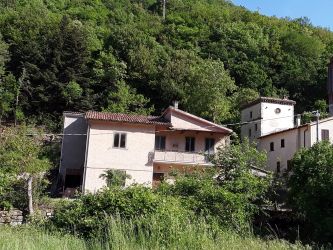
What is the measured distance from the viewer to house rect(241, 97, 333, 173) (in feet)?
109

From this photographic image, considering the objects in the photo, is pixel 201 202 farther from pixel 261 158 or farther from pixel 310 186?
pixel 261 158

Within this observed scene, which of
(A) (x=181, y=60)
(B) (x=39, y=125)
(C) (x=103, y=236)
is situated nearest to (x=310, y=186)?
(C) (x=103, y=236)

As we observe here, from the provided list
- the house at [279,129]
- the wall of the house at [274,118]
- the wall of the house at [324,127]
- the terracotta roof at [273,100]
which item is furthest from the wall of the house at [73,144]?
the wall of the house at [324,127]

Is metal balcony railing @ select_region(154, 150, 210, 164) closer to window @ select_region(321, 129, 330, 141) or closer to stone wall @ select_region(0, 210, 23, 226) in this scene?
window @ select_region(321, 129, 330, 141)

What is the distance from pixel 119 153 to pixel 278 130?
1664 cm

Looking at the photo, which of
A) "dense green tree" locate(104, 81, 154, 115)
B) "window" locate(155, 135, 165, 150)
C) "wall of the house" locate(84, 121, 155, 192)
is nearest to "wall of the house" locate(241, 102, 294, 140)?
"dense green tree" locate(104, 81, 154, 115)

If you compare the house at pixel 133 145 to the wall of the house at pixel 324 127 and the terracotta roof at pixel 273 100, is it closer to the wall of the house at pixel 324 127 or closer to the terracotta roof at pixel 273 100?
the wall of the house at pixel 324 127

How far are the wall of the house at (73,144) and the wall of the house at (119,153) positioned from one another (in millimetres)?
3687

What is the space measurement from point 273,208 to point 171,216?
7454 mm

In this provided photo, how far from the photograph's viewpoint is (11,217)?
18.3 m

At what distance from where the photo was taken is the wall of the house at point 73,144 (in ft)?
109

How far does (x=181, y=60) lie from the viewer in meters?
50.9

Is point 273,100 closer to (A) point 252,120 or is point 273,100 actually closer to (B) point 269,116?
(B) point 269,116

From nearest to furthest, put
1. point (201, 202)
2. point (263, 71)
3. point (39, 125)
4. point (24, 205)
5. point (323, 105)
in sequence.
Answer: point (201, 202) < point (24, 205) < point (39, 125) < point (323, 105) < point (263, 71)
